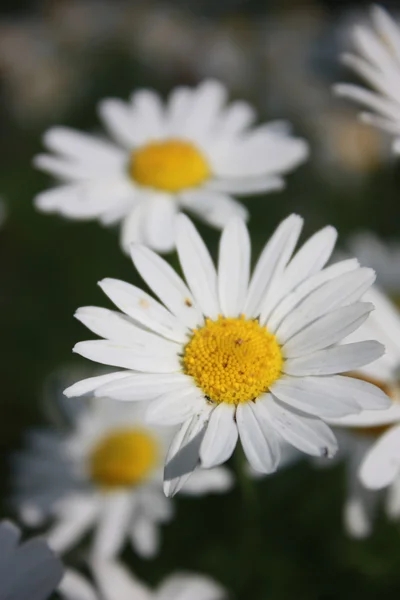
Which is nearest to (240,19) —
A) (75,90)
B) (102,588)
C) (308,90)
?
(308,90)

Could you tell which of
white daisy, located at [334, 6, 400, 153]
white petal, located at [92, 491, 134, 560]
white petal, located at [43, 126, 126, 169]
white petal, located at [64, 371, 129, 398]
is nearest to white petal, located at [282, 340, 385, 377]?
white petal, located at [64, 371, 129, 398]

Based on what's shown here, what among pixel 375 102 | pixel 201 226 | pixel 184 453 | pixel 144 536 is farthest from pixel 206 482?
pixel 201 226

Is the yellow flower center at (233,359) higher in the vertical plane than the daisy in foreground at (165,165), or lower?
lower

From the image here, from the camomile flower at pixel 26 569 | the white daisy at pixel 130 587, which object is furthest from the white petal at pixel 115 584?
the camomile flower at pixel 26 569

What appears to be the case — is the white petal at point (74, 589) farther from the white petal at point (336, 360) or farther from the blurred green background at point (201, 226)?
the white petal at point (336, 360)

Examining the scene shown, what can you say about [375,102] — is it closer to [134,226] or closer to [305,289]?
[305,289]
